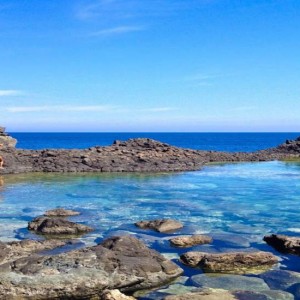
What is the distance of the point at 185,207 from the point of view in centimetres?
2978

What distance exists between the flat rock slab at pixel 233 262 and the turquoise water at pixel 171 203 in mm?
480

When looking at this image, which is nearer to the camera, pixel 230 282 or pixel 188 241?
pixel 230 282

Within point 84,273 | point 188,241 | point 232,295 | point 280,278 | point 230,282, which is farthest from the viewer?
point 188,241

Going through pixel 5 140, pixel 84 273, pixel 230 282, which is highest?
pixel 5 140

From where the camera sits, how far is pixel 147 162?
2206 inches

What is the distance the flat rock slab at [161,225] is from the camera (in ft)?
73.7

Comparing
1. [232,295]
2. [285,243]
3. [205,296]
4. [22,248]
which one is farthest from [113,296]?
[285,243]

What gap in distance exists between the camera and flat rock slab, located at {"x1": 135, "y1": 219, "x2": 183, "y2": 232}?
2245 centimetres

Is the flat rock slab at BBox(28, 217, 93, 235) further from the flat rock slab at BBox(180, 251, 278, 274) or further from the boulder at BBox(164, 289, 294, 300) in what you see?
the boulder at BBox(164, 289, 294, 300)

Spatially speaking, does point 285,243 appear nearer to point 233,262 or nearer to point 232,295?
point 233,262

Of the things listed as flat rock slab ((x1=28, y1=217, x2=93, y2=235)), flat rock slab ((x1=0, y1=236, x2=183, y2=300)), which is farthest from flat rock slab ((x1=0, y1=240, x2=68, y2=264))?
flat rock slab ((x1=28, y1=217, x2=93, y2=235))

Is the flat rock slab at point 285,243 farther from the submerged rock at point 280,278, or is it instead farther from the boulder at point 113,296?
the boulder at point 113,296

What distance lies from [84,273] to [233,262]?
5.54 metres

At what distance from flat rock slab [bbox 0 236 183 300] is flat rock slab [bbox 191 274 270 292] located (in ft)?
2.92
